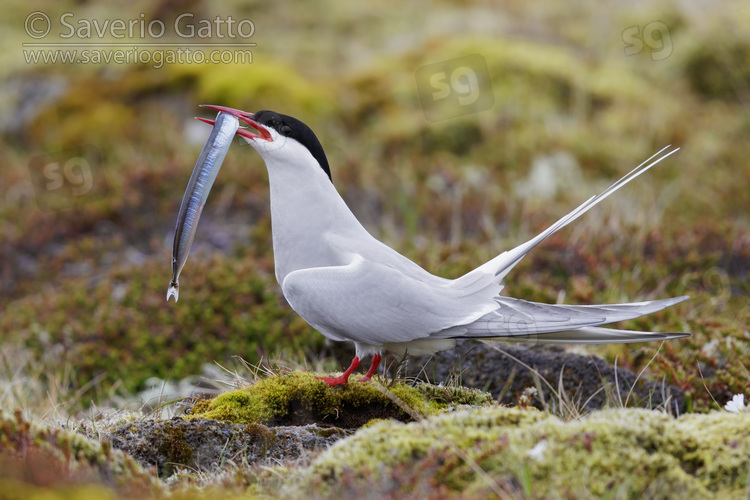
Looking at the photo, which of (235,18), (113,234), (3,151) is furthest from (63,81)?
(113,234)

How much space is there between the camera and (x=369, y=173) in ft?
27.1

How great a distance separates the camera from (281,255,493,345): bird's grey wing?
3098 millimetres

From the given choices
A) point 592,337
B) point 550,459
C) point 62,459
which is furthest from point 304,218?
point 550,459

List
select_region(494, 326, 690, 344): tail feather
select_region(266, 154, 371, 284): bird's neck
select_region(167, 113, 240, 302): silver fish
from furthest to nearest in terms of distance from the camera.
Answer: select_region(266, 154, 371, 284): bird's neck, select_region(167, 113, 240, 302): silver fish, select_region(494, 326, 690, 344): tail feather

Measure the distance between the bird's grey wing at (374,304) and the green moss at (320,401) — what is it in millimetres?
229

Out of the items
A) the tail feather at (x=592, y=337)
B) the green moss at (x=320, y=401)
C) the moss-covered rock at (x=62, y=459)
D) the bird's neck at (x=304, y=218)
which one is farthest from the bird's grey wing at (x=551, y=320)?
the moss-covered rock at (x=62, y=459)

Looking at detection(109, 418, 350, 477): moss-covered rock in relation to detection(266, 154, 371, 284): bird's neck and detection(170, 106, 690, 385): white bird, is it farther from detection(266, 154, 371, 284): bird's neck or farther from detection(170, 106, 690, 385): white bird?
detection(266, 154, 371, 284): bird's neck

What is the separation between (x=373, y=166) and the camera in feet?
27.8

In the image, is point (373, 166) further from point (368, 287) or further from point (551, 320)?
point (551, 320)

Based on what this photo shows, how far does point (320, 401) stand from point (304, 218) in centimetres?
80

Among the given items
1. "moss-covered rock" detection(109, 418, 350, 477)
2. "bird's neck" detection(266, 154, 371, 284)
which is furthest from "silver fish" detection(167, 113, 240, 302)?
"moss-covered rock" detection(109, 418, 350, 477)

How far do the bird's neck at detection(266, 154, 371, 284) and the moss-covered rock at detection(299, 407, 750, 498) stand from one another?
1.03 m

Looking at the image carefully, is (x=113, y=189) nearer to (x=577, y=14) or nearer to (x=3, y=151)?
(x=3, y=151)

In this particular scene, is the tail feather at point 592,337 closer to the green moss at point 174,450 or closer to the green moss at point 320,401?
the green moss at point 320,401
